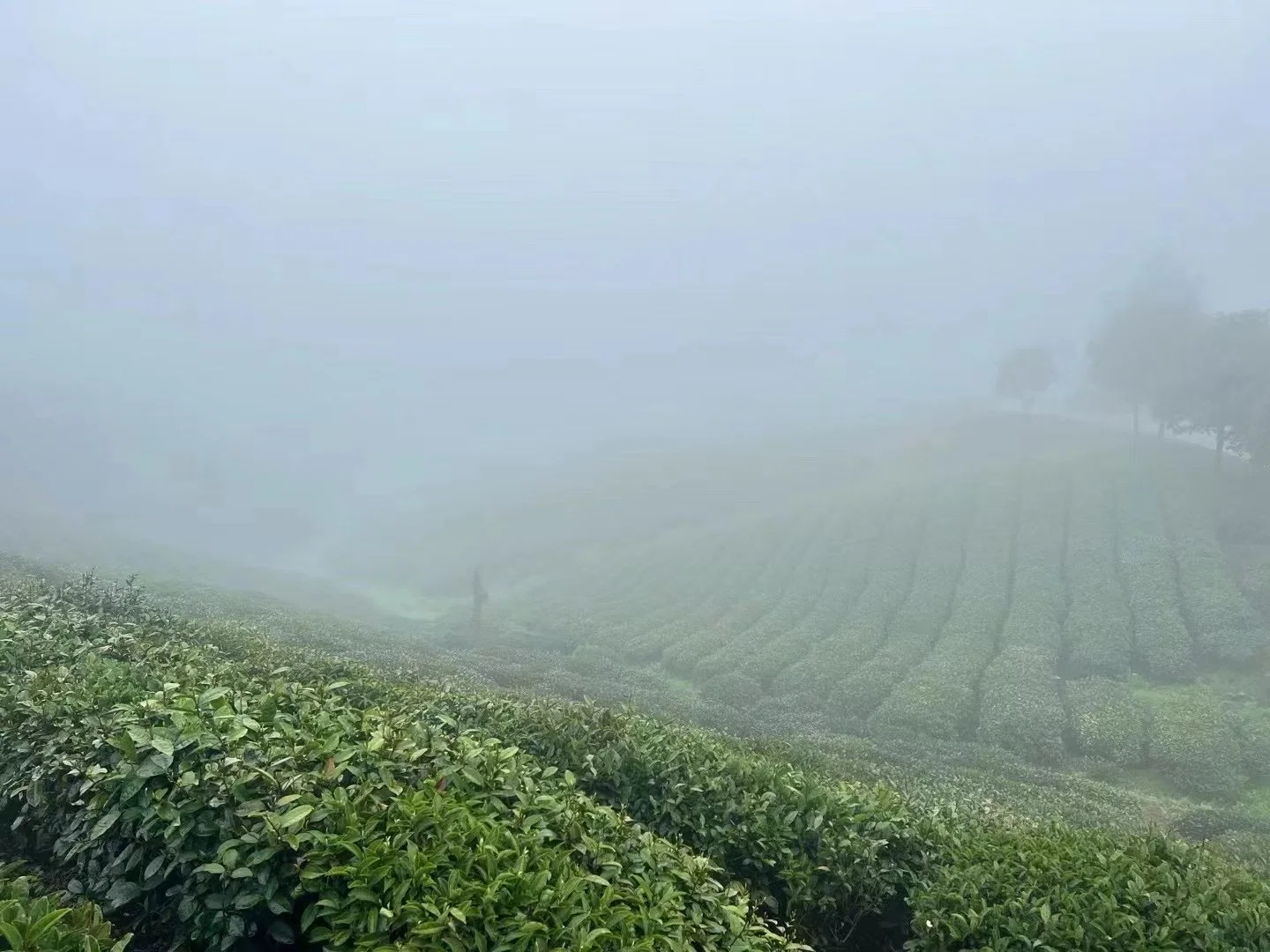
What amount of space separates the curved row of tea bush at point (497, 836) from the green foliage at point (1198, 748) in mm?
21982

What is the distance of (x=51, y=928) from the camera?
11.8 feet

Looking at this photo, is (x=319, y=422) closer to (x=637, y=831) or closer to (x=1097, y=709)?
(x=1097, y=709)

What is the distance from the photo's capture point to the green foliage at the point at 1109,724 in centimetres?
2638

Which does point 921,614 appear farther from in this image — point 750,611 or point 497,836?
point 497,836

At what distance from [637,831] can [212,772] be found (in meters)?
2.96

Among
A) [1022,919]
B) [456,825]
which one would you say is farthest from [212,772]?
[1022,919]

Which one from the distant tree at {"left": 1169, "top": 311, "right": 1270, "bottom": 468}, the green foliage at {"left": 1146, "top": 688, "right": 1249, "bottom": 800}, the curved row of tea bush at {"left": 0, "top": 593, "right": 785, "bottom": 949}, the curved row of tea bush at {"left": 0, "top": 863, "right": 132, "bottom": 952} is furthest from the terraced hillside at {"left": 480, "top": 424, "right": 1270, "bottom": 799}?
the curved row of tea bush at {"left": 0, "top": 863, "right": 132, "bottom": 952}

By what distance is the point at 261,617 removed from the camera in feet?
100

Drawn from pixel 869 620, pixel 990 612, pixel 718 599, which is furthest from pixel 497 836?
pixel 718 599

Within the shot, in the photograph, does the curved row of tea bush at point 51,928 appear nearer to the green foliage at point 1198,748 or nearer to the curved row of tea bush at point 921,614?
the green foliage at point 1198,748

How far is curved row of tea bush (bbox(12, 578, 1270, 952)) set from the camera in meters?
4.20

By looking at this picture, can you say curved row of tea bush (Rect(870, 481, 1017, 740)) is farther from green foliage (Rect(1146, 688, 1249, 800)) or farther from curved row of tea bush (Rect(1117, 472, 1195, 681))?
curved row of tea bush (Rect(1117, 472, 1195, 681))

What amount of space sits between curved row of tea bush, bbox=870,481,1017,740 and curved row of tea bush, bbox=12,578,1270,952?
77.0 ft

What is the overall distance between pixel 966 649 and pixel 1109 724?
10831mm
